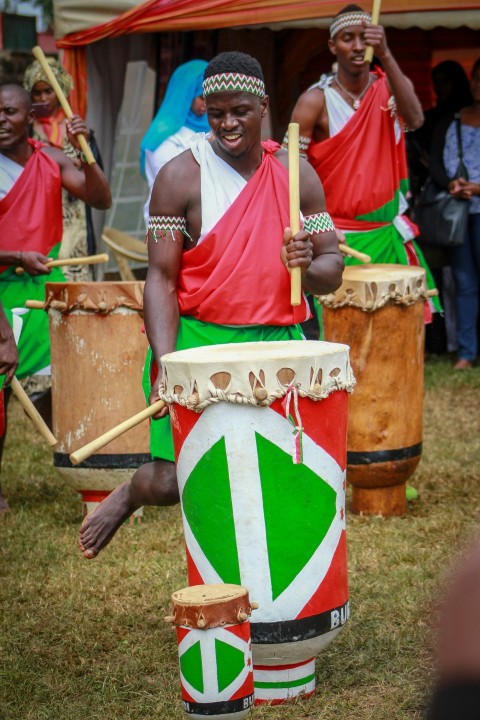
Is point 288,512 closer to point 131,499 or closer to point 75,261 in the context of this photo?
point 131,499

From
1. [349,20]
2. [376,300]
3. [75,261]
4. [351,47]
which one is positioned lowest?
[376,300]

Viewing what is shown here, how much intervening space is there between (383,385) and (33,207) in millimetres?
1949

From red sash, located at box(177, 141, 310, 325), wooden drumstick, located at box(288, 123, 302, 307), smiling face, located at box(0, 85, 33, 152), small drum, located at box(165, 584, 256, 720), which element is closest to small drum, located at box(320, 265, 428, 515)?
red sash, located at box(177, 141, 310, 325)

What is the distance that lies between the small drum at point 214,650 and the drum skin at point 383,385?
232 centimetres

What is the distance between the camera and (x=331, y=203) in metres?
5.86

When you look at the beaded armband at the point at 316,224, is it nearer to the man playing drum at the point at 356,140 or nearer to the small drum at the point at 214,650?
the small drum at the point at 214,650

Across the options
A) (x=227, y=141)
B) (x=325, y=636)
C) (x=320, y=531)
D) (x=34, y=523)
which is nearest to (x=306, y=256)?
(x=227, y=141)

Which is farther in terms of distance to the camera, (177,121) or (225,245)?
(177,121)

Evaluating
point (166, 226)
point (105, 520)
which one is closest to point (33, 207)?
point (166, 226)

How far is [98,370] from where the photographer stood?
5.00 metres

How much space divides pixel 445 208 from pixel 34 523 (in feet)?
14.6

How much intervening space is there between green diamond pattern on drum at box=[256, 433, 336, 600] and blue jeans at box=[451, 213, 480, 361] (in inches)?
229

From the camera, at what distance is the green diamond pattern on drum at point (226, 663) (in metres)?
2.67

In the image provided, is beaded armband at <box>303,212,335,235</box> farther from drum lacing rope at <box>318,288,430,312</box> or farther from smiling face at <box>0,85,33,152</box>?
smiling face at <box>0,85,33,152</box>
